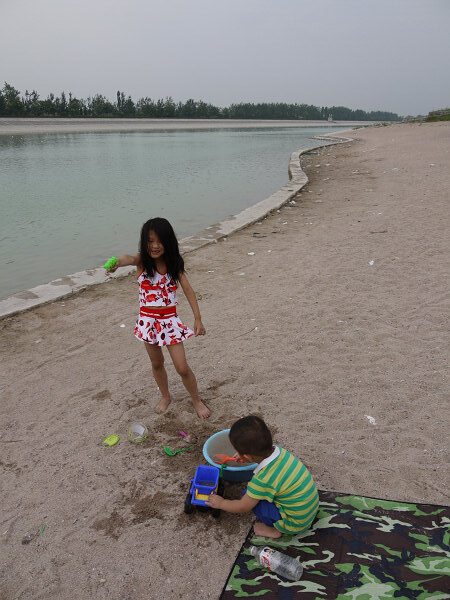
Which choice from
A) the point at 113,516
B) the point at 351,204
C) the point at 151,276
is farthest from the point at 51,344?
the point at 351,204

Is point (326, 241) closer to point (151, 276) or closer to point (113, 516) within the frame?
point (151, 276)

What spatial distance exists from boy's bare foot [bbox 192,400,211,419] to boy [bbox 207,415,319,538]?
3.53 ft

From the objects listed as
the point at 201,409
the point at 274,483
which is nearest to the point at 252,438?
the point at 274,483

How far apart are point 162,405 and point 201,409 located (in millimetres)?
330

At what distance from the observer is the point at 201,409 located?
3.37 metres

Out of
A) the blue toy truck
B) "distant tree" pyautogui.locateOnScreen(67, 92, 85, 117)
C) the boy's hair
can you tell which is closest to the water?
the blue toy truck

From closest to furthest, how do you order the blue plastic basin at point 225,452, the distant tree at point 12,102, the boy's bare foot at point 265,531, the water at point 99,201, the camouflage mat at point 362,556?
1. the camouflage mat at point 362,556
2. the boy's bare foot at point 265,531
3. the blue plastic basin at point 225,452
4. the water at point 99,201
5. the distant tree at point 12,102

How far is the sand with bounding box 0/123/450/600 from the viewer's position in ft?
7.76

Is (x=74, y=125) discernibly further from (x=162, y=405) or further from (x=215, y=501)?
(x=215, y=501)

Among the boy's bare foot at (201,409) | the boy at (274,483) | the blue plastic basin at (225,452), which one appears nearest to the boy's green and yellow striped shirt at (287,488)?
the boy at (274,483)

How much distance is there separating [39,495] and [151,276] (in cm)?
Answer: 154

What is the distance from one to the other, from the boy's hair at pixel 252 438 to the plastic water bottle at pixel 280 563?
482mm

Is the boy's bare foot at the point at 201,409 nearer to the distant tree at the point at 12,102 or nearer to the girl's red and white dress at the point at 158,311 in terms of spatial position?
the girl's red and white dress at the point at 158,311

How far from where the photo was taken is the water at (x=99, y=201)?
26.3 feet
